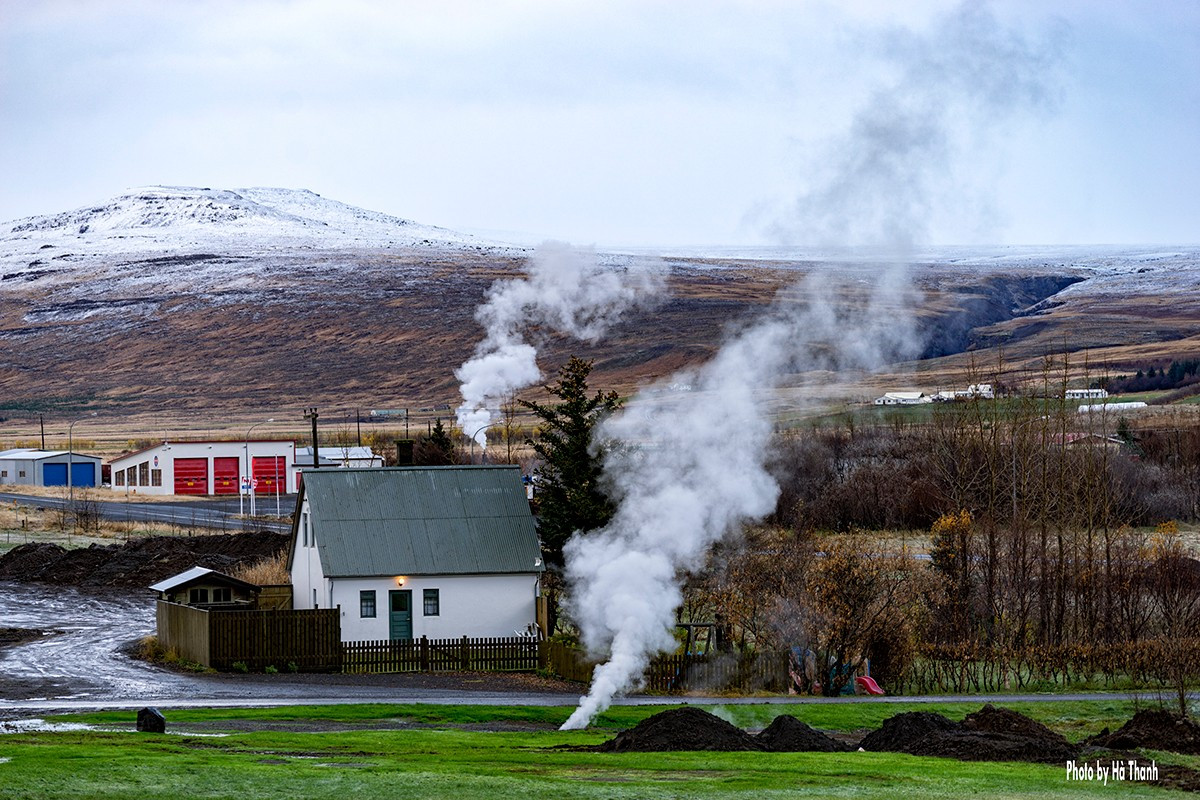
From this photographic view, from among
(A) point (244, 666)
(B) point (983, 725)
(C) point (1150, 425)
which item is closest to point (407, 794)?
(B) point (983, 725)

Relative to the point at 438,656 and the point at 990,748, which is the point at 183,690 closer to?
the point at 438,656

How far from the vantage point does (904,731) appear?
100 ft

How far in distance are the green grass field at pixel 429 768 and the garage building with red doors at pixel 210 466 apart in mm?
94479

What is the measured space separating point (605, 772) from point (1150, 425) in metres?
115

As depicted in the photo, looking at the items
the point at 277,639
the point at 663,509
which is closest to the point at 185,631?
the point at 277,639

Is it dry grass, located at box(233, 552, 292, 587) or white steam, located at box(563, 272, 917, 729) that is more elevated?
white steam, located at box(563, 272, 917, 729)

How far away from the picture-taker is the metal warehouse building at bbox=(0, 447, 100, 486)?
5561 inches

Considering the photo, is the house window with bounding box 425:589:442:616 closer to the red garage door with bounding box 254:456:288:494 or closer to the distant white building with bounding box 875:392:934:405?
the red garage door with bounding box 254:456:288:494

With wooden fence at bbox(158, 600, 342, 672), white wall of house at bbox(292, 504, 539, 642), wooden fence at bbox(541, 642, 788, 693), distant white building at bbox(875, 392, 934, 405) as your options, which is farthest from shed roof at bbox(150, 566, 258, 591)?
distant white building at bbox(875, 392, 934, 405)

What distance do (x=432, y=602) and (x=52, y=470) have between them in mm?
101441

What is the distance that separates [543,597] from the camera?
52.4m

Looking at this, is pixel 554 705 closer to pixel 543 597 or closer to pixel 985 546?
pixel 543 597

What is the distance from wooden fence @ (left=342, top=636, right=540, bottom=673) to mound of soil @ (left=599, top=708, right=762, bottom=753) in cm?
1786

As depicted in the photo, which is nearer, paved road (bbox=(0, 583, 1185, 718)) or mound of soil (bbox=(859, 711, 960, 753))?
mound of soil (bbox=(859, 711, 960, 753))
